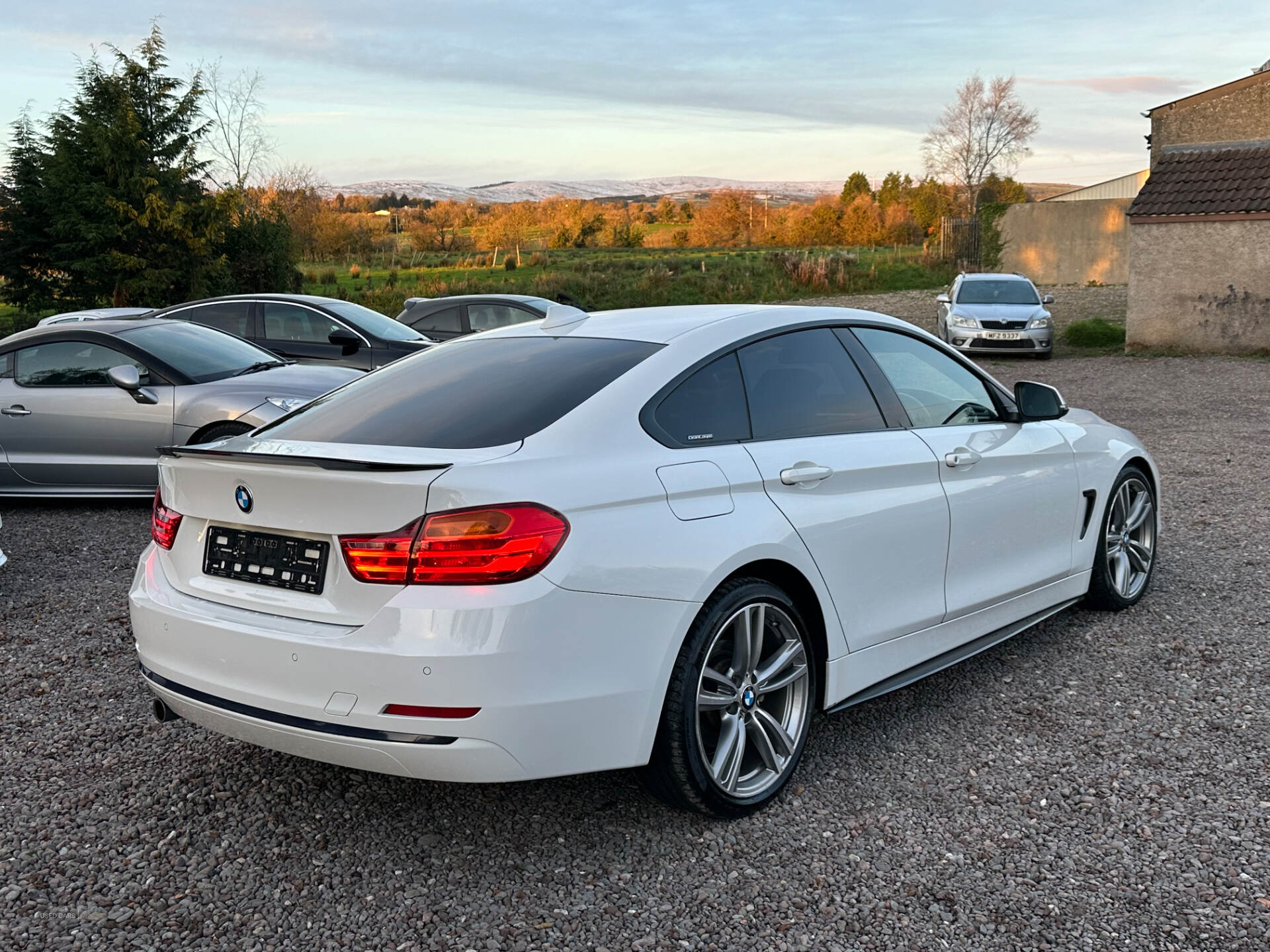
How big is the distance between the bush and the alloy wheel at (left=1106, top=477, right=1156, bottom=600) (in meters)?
16.9

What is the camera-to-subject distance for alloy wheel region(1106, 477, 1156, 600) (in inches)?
215

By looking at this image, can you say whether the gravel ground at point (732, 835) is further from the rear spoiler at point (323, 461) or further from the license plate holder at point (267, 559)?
the rear spoiler at point (323, 461)

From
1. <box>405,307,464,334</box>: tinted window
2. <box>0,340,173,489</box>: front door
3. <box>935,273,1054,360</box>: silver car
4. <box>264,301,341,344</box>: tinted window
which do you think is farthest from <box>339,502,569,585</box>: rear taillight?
<box>935,273,1054,360</box>: silver car

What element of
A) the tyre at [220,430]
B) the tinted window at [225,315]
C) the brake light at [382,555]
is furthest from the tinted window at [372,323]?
the brake light at [382,555]

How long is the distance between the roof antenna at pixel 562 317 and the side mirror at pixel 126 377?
500 cm

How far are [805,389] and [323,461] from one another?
170 centimetres

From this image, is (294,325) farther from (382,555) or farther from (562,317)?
(382,555)

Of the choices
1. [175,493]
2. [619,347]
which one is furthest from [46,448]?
[619,347]

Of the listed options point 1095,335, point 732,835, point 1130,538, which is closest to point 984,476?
point 1130,538

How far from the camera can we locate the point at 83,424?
8.45 meters

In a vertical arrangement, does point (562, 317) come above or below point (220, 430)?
above

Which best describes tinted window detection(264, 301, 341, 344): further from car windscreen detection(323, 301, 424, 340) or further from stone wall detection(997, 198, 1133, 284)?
stone wall detection(997, 198, 1133, 284)

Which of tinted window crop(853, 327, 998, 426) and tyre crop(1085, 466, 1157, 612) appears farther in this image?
tyre crop(1085, 466, 1157, 612)

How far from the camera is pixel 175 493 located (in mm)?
3434
